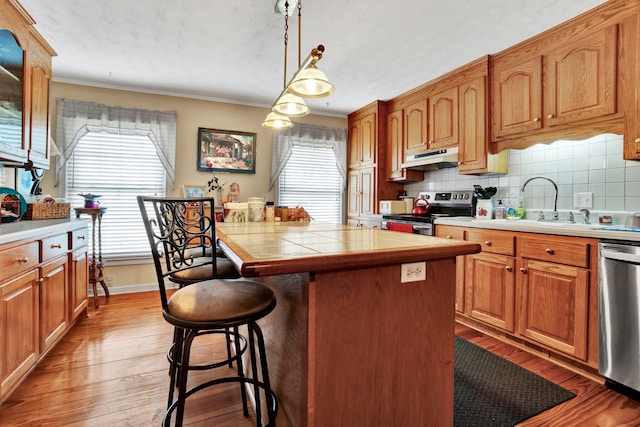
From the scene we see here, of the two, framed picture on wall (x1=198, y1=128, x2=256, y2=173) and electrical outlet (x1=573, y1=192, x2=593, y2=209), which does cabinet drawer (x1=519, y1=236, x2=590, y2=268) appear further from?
framed picture on wall (x1=198, y1=128, x2=256, y2=173)

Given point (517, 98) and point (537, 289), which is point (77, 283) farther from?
point (517, 98)

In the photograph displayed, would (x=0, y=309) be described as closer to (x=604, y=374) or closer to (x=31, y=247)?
(x=31, y=247)

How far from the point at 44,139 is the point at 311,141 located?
116 inches

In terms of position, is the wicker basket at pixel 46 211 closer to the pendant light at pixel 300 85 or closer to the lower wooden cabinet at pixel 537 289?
the pendant light at pixel 300 85

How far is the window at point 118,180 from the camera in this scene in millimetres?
3564

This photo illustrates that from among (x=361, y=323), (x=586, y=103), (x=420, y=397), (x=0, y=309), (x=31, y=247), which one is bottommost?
(x=420, y=397)

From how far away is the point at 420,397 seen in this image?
1.23 meters

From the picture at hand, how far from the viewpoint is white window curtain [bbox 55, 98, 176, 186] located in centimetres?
344

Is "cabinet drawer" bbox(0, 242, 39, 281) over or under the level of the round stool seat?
over

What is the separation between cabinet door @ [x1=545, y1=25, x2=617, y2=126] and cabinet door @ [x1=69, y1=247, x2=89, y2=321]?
3939 mm

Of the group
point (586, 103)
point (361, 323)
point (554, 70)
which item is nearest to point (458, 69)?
point (554, 70)

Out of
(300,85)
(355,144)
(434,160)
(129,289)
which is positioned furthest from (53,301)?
(355,144)

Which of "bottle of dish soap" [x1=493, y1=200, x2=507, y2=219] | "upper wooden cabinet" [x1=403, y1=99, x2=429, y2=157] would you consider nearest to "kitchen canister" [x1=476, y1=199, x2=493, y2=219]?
"bottle of dish soap" [x1=493, y1=200, x2=507, y2=219]

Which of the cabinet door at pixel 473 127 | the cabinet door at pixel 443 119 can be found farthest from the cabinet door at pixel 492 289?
the cabinet door at pixel 443 119
